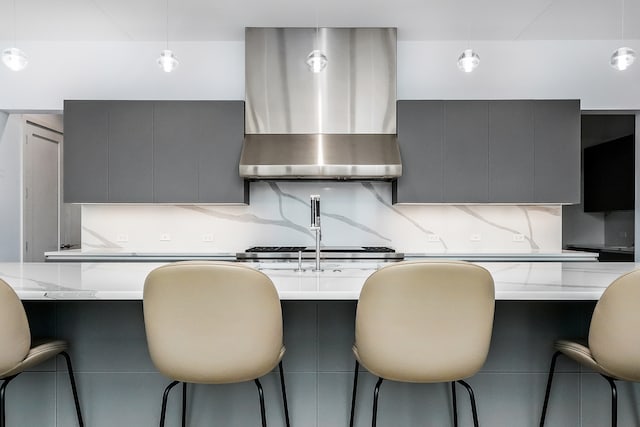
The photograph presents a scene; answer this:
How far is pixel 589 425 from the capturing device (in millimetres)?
1897

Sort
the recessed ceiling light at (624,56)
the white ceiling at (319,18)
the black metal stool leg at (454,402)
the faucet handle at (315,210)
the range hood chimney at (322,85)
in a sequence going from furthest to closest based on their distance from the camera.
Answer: the range hood chimney at (322,85) → the white ceiling at (319,18) → the recessed ceiling light at (624,56) → the faucet handle at (315,210) → the black metal stool leg at (454,402)

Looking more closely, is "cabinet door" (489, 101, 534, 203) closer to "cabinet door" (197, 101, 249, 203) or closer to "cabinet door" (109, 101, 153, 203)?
"cabinet door" (197, 101, 249, 203)

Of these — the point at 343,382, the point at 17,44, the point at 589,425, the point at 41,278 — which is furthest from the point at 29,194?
the point at 589,425

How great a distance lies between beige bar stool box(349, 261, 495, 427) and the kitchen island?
0.44 metres

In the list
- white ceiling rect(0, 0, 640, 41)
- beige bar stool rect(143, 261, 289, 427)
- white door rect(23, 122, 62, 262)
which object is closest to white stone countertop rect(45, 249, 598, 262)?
white door rect(23, 122, 62, 262)

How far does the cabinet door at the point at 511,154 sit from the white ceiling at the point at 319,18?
0.71 metres

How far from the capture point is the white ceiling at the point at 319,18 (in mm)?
3332

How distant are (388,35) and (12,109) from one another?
134 inches

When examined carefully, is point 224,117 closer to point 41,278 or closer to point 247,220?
point 247,220

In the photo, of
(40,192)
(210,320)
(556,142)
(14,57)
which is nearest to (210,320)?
(210,320)

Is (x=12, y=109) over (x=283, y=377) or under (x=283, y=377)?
over

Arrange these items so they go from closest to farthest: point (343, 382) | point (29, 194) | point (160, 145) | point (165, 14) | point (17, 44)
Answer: point (343, 382)
point (165, 14)
point (160, 145)
point (17, 44)
point (29, 194)

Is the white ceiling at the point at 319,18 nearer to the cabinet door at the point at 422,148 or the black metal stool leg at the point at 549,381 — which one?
the cabinet door at the point at 422,148

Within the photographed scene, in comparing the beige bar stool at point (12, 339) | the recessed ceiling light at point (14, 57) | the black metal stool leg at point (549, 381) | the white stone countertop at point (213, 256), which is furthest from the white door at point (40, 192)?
the black metal stool leg at point (549, 381)
